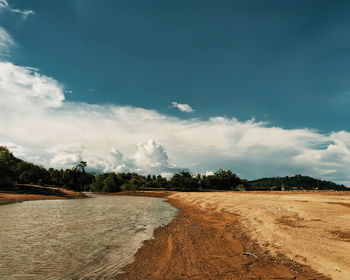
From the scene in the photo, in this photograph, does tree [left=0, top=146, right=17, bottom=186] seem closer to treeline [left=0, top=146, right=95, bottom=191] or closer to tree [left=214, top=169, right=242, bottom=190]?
treeline [left=0, top=146, right=95, bottom=191]

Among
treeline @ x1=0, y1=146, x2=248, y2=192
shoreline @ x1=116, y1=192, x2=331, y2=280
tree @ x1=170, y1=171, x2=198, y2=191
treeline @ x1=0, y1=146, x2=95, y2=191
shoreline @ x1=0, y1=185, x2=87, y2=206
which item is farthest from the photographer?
tree @ x1=170, y1=171, x2=198, y2=191

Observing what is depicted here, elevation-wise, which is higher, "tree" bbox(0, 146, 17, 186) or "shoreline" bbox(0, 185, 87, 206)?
"tree" bbox(0, 146, 17, 186)

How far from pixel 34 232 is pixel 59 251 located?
7794 mm

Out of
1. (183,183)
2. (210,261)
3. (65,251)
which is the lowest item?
(65,251)

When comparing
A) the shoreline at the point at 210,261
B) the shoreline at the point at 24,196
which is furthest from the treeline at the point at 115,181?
the shoreline at the point at 210,261

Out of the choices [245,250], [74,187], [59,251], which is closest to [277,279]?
[245,250]

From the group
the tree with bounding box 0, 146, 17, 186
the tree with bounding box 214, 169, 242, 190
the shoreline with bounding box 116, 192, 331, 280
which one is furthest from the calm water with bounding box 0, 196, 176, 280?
the tree with bounding box 214, 169, 242, 190

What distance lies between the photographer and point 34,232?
21.8m

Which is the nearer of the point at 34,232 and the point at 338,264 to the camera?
the point at 338,264

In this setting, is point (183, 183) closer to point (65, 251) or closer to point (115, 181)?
point (115, 181)

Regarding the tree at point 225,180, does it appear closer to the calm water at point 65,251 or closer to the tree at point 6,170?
the tree at point 6,170

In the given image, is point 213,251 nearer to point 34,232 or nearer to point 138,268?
point 138,268

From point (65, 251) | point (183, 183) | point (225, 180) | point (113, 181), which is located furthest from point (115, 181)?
point (65, 251)

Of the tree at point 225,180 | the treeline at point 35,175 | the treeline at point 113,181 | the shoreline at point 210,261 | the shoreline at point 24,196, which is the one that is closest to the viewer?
the shoreline at point 210,261
